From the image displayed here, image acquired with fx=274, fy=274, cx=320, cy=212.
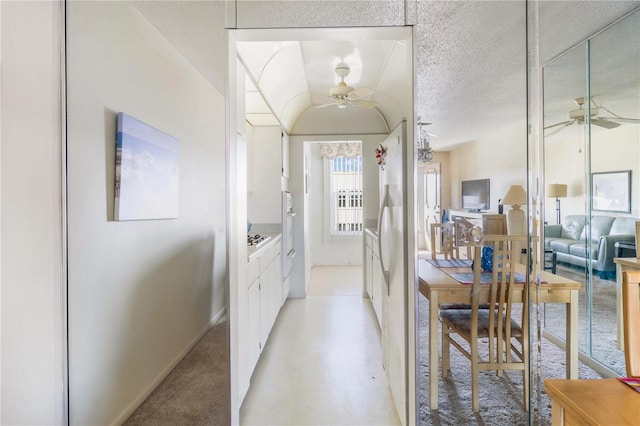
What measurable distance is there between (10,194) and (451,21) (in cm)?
213

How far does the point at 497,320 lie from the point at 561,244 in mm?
547

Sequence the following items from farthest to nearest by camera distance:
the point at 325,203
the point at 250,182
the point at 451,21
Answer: the point at 325,203 → the point at 250,182 → the point at 451,21

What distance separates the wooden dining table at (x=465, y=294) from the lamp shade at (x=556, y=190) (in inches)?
16.6

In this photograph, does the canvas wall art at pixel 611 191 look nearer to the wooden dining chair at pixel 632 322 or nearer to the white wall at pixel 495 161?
the white wall at pixel 495 161

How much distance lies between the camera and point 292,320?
10.1 ft

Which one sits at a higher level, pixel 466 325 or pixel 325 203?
pixel 325 203

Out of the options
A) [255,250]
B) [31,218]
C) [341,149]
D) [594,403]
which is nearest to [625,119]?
[594,403]

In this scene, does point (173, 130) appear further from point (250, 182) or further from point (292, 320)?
point (292, 320)

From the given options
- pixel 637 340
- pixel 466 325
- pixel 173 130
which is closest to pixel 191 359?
pixel 173 130

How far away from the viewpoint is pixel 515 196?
143 cm

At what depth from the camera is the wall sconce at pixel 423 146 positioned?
4.71ft

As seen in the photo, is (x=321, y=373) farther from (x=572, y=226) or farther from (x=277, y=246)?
(x=572, y=226)

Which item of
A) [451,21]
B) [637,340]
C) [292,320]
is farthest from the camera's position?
[292,320]

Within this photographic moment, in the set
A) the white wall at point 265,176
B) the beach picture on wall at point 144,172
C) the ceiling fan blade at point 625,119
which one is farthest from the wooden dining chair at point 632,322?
the white wall at point 265,176
